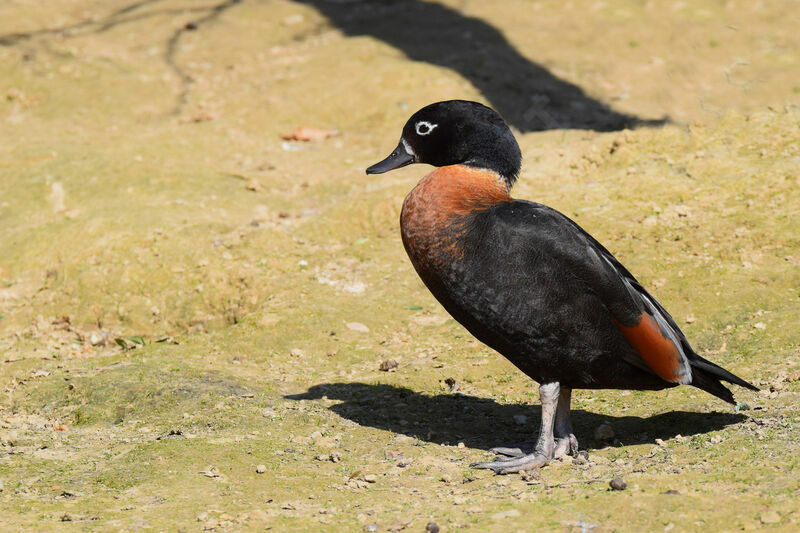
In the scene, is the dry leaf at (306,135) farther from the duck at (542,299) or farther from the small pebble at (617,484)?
the small pebble at (617,484)

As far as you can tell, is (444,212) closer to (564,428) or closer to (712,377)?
(564,428)

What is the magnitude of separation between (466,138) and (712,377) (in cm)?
185

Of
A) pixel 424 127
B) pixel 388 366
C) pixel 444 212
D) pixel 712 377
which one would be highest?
pixel 424 127

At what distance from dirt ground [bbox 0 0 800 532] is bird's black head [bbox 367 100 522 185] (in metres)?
1.58

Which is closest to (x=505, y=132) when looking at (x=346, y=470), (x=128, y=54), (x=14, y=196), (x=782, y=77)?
(x=346, y=470)

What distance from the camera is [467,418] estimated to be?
555 cm

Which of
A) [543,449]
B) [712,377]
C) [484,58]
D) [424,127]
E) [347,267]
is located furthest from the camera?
[484,58]

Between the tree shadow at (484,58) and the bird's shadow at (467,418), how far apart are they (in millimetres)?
6114

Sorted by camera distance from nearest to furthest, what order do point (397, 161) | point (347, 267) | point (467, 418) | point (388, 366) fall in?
1. point (397, 161)
2. point (467, 418)
3. point (388, 366)
4. point (347, 267)

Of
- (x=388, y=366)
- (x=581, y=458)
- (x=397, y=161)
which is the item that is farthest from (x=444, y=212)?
(x=388, y=366)

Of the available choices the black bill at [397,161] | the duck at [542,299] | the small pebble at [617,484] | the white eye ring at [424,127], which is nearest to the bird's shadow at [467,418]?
the duck at [542,299]

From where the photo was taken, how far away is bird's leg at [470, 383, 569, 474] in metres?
4.56

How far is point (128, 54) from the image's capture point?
13859mm

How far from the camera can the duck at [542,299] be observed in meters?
4.58
